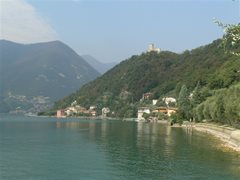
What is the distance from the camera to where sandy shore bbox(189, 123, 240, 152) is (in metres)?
58.2

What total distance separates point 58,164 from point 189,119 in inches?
3447

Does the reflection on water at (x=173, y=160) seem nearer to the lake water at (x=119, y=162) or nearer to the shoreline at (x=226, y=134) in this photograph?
the lake water at (x=119, y=162)

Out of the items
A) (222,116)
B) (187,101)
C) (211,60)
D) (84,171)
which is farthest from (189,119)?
(84,171)

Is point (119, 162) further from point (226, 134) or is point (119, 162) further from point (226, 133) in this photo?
point (226, 133)

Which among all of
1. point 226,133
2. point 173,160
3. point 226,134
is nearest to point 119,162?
point 173,160

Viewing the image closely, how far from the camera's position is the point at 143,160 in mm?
44812

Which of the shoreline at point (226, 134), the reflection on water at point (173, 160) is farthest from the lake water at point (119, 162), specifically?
the shoreline at point (226, 134)

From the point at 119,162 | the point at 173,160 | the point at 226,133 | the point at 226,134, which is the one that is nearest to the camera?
the point at 119,162

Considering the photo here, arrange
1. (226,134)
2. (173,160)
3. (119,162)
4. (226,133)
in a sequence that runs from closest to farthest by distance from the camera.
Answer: (119,162) → (173,160) → (226,134) → (226,133)

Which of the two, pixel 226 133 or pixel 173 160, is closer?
pixel 173 160

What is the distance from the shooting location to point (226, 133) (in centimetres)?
7300

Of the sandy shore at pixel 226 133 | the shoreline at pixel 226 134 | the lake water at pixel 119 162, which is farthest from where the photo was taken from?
the sandy shore at pixel 226 133

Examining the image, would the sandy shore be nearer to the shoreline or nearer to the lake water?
the shoreline

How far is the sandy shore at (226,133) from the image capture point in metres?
58.2
